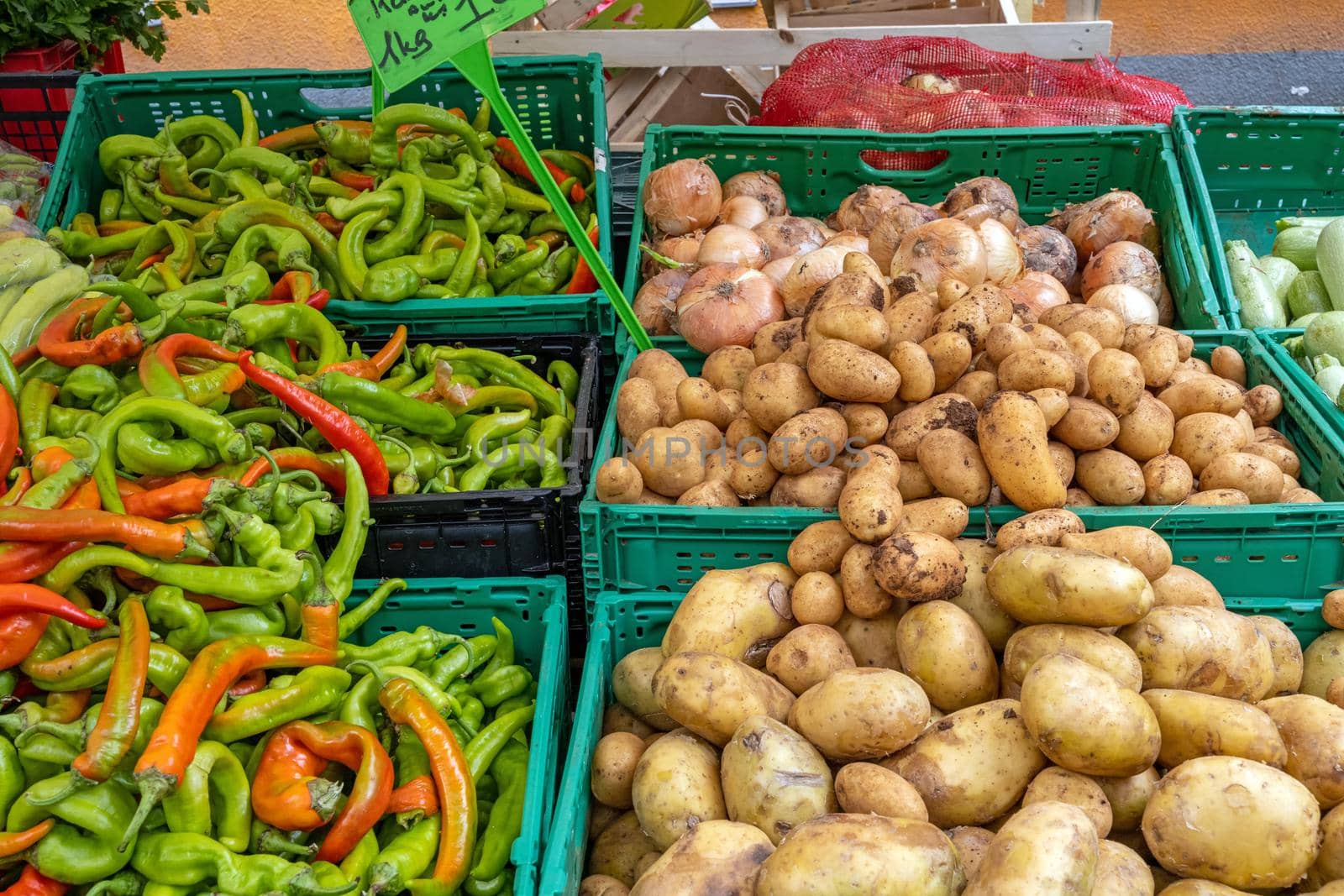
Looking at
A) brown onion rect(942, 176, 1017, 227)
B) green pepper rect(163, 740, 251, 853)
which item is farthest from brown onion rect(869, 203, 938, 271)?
green pepper rect(163, 740, 251, 853)

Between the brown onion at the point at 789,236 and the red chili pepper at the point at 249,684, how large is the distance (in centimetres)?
201

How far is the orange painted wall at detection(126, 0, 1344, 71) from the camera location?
768 cm

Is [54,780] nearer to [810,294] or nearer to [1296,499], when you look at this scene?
[810,294]

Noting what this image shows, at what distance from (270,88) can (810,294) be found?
89.4 inches

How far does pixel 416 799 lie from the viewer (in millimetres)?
1911

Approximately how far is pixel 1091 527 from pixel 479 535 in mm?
1353

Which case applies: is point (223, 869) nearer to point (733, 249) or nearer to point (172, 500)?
point (172, 500)

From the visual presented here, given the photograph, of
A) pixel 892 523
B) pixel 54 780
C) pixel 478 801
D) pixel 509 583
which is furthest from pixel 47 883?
pixel 892 523

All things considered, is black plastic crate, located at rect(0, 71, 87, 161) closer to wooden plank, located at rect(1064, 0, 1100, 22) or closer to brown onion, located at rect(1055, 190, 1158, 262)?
brown onion, located at rect(1055, 190, 1158, 262)

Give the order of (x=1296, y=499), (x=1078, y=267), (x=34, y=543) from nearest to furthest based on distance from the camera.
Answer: (x=34, y=543) < (x=1296, y=499) < (x=1078, y=267)

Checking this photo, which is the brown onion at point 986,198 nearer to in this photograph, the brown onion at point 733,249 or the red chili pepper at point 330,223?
the brown onion at point 733,249

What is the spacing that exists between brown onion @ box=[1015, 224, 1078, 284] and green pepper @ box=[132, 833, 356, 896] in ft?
8.44

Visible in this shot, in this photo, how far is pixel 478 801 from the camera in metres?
2.09

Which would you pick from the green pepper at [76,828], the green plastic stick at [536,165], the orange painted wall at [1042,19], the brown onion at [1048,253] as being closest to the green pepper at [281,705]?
the green pepper at [76,828]
